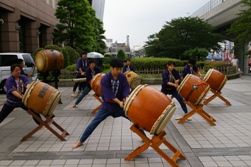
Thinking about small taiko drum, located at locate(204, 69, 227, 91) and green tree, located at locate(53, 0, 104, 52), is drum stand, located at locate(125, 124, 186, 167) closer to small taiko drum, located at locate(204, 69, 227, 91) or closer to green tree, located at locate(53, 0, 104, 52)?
small taiko drum, located at locate(204, 69, 227, 91)

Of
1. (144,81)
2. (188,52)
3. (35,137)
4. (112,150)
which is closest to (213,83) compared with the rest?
(112,150)

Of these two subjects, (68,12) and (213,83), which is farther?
(68,12)

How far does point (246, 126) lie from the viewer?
259 inches

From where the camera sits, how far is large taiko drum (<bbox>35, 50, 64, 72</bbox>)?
874cm

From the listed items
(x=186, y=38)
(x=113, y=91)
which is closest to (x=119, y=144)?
(x=113, y=91)

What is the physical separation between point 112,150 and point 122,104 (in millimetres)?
1002

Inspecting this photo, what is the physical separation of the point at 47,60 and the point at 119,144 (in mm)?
4359

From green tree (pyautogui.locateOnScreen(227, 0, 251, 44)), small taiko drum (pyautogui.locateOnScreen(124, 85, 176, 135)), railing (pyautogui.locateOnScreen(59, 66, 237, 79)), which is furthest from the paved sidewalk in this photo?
green tree (pyautogui.locateOnScreen(227, 0, 251, 44))

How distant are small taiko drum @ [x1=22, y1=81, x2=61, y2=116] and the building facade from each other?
14796 mm

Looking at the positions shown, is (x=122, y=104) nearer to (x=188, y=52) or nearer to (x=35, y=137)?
(x=35, y=137)

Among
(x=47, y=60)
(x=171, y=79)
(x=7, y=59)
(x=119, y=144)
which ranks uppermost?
(x=7, y=59)

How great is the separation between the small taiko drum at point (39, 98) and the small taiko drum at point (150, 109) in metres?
1.84

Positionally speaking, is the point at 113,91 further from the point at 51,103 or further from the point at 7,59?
the point at 7,59

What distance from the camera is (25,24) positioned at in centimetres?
2472
